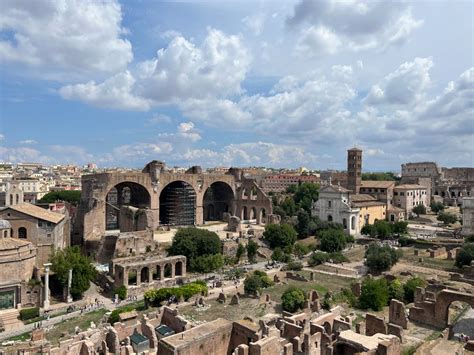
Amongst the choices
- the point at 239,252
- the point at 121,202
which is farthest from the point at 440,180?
the point at 121,202

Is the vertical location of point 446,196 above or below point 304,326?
above

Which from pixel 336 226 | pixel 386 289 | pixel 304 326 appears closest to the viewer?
pixel 304 326

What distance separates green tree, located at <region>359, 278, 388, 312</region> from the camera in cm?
2488

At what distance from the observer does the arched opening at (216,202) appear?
63.8 metres

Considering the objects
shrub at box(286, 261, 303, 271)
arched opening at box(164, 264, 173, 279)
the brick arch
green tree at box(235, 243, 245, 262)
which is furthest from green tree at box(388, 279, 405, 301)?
arched opening at box(164, 264, 173, 279)

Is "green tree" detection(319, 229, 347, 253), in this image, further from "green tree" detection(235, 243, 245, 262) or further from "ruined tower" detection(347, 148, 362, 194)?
"ruined tower" detection(347, 148, 362, 194)

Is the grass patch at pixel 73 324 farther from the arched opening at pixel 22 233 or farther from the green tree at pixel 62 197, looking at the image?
the green tree at pixel 62 197

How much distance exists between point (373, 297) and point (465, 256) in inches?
572

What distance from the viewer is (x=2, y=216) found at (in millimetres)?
30734

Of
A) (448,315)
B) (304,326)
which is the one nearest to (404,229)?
(448,315)

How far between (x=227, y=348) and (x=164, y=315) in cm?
491

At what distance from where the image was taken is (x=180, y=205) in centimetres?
5616

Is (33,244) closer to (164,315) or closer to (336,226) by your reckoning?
(164,315)

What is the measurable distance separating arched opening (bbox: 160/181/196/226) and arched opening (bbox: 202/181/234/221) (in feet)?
23.6
